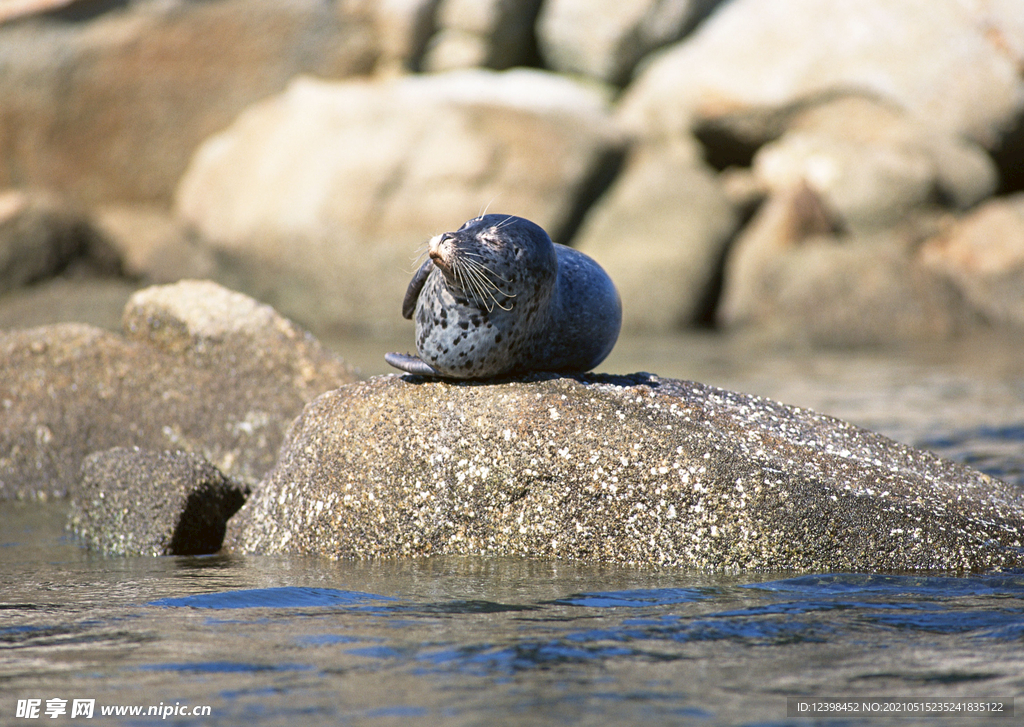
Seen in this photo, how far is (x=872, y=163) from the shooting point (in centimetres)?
1442

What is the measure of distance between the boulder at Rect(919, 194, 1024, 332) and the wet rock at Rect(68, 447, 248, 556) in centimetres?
1150

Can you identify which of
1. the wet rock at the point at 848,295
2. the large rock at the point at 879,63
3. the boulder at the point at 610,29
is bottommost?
the wet rock at the point at 848,295

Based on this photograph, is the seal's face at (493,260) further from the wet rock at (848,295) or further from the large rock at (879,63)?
the large rock at (879,63)

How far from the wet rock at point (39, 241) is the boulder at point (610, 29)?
7721 mm

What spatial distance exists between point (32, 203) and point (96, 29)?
4.13 meters

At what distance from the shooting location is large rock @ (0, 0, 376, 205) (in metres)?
16.0

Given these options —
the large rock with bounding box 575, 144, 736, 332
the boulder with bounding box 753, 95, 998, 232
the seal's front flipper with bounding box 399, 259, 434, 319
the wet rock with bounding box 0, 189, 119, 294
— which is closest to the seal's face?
the seal's front flipper with bounding box 399, 259, 434, 319

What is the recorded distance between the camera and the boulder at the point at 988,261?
13.9m

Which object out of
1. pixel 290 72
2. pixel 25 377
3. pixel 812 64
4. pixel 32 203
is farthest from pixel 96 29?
pixel 25 377

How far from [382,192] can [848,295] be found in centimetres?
627

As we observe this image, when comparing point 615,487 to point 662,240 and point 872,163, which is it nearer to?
point 662,240

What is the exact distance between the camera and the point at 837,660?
2582 millimetres

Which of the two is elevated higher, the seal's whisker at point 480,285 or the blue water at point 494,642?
the seal's whisker at point 480,285

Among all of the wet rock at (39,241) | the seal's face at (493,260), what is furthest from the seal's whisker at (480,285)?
the wet rock at (39,241)
